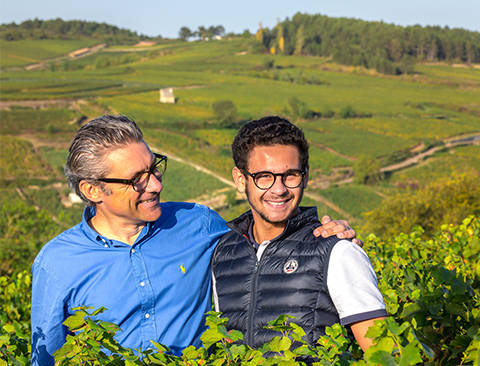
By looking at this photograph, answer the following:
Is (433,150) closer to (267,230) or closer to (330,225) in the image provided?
(267,230)

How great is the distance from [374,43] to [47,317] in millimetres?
138029

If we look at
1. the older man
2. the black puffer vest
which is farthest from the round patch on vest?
the older man

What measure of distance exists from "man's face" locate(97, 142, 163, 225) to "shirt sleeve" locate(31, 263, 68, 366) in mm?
484

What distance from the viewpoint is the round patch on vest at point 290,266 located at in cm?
244

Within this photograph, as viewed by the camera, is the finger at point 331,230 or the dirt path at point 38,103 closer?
the finger at point 331,230

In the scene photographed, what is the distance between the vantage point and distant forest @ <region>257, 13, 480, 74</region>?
394ft

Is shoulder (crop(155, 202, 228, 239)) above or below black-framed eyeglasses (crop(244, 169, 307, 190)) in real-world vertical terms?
below

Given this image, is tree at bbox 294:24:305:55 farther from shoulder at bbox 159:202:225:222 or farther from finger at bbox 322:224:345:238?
finger at bbox 322:224:345:238

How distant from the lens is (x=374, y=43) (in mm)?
130750

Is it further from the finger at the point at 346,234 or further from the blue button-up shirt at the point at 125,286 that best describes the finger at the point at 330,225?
the blue button-up shirt at the point at 125,286

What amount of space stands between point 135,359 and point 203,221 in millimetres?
1400

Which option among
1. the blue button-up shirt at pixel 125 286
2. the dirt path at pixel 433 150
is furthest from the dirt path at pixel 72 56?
the blue button-up shirt at pixel 125 286

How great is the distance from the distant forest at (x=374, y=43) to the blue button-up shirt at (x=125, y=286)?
385 feet

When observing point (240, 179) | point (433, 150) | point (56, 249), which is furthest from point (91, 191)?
point (433, 150)
